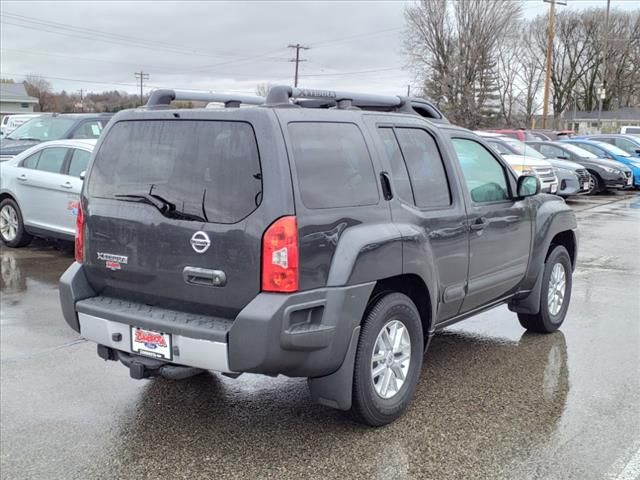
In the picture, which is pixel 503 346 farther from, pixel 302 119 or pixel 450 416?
pixel 302 119

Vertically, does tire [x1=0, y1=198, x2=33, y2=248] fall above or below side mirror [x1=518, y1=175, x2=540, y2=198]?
below

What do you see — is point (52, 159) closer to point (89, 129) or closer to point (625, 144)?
point (89, 129)

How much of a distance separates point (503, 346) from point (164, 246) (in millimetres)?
3276

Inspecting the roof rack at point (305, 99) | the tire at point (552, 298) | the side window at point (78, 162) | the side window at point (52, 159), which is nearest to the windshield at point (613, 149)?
the tire at point (552, 298)

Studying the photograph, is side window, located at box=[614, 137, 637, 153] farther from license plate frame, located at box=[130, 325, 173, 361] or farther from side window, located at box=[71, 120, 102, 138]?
license plate frame, located at box=[130, 325, 173, 361]

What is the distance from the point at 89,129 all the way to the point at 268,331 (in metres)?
11.5

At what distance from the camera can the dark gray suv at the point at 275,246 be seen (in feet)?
11.5

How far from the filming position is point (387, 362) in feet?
Result: 13.5

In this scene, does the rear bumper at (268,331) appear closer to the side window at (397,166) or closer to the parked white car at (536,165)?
the side window at (397,166)

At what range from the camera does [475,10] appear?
2060 inches

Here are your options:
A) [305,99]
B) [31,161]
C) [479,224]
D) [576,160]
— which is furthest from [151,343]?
[576,160]

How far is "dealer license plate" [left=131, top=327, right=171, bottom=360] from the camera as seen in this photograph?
3713 millimetres

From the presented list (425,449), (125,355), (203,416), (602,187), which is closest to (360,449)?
(425,449)

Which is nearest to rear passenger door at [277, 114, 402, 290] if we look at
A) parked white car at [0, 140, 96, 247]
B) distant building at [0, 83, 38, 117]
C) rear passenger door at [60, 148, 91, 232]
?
parked white car at [0, 140, 96, 247]
